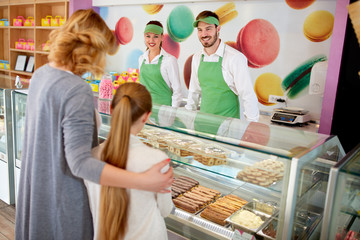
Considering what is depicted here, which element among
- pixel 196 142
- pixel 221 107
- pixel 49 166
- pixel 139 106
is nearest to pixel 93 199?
pixel 49 166

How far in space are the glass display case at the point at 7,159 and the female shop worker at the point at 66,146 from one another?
1.76 m

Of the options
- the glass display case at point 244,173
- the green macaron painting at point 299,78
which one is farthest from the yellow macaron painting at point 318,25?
the glass display case at point 244,173

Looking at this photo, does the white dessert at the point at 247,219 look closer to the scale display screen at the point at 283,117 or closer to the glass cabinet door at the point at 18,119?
the scale display screen at the point at 283,117

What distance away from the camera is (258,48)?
430cm

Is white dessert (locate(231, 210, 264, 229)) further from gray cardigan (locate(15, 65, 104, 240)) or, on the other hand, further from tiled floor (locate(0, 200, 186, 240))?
tiled floor (locate(0, 200, 186, 240))

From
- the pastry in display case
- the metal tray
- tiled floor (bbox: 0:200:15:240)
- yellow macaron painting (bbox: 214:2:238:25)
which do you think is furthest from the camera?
yellow macaron painting (bbox: 214:2:238:25)

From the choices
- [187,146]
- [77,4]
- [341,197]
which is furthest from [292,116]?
[77,4]

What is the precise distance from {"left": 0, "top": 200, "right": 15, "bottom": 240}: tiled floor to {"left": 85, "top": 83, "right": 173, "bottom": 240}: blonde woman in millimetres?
1694

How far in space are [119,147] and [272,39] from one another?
343 cm

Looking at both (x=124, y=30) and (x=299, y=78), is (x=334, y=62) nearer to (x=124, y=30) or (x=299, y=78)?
(x=299, y=78)

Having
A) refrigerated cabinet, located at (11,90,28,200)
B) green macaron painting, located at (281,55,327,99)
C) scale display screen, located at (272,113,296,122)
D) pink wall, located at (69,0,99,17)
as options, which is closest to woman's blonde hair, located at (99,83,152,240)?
refrigerated cabinet, located at (11,90,28,200)

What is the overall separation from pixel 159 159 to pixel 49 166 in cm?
48

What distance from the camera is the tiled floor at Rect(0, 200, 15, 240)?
2.68 metres

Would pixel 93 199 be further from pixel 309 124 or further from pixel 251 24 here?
pixel 251 24
